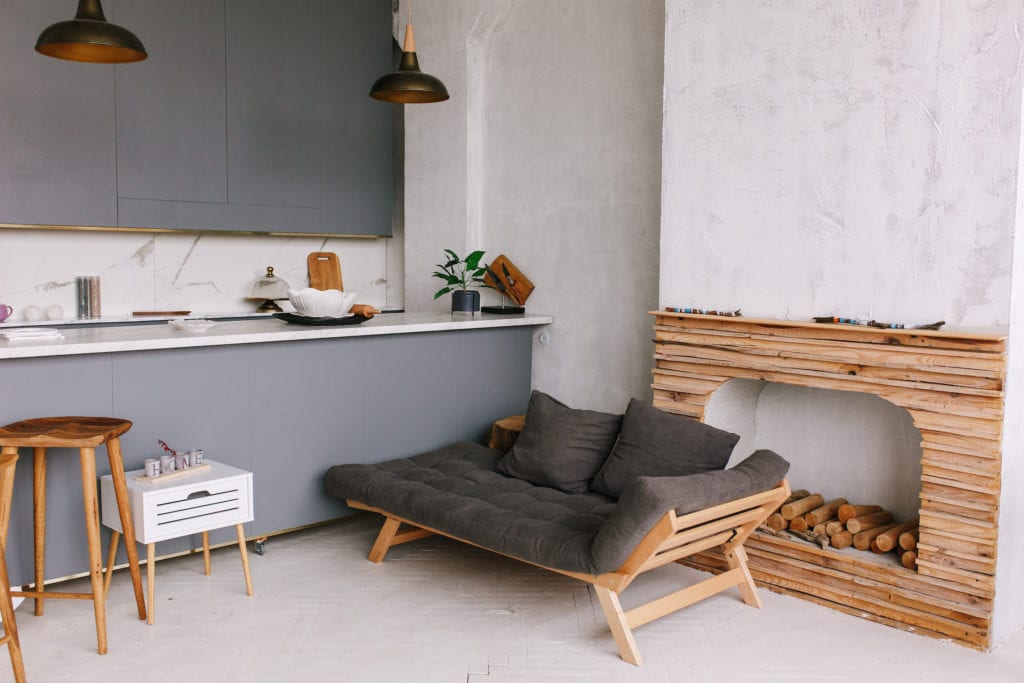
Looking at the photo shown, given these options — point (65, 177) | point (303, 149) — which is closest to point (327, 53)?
point (303, 149)

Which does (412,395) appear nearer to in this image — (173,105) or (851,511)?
(851,511)

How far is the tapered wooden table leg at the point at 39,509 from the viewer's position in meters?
3.21

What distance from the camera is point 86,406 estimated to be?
342cm

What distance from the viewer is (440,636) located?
3229mm

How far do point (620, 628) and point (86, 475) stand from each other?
1.90 meters

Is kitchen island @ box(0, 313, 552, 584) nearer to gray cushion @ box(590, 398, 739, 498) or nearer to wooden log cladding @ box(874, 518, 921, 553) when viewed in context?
gray cushion @ box(590, 398, 739, 498)

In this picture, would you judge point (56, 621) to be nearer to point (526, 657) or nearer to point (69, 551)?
point (69, 551)

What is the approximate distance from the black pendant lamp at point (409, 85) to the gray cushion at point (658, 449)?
180 centimetres

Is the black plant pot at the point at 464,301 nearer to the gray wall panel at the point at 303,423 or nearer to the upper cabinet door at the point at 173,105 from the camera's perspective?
the gray wall panel at the point at 303,423

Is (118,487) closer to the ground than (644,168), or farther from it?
closer to the ground

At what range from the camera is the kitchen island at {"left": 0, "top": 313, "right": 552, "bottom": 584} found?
336 centimetres

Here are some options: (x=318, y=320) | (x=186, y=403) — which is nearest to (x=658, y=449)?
(x=318, y=320)

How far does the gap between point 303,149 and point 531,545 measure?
12.1ft

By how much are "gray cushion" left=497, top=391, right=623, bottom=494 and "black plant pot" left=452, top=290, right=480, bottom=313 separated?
1.06m
